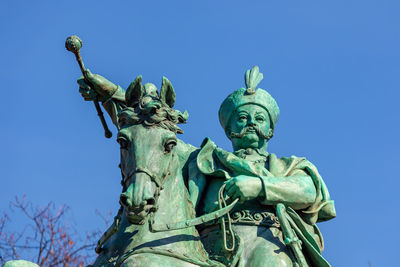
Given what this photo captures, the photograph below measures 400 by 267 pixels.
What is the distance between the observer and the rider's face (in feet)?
25.9

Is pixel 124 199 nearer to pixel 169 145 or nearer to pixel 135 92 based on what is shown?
pixel 169 145

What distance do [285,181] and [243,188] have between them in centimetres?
44

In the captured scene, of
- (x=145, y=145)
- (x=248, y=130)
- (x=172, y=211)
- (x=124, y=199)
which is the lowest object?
(x=124, y=199)

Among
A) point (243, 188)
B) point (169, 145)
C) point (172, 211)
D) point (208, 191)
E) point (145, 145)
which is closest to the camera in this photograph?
point (145, 145)

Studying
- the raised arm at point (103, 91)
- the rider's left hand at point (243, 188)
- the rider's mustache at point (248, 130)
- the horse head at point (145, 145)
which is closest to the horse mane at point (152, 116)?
the horse head at point (145, 145)

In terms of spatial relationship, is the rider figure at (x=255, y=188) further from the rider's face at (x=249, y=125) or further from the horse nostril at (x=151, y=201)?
the horse nostril at (x=151, y=201)

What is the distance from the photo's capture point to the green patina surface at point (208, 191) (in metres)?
5.90

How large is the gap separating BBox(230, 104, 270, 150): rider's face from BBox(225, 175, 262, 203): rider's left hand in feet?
2.46

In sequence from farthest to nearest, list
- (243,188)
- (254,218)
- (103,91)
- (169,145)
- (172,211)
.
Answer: (103,91)
(254,218)
(243,188)
(172,211)
(169,145)

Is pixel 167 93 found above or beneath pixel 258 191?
above

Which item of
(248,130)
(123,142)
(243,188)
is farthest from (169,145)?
(248,130)

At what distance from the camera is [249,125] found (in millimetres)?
7930

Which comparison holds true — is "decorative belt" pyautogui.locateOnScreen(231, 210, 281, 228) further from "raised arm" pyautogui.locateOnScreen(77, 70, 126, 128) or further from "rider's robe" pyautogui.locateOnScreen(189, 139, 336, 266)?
"raised arm" pyautogui.locateOnScreen(77, 70, 126, 128)

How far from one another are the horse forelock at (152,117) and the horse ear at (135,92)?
14cm
